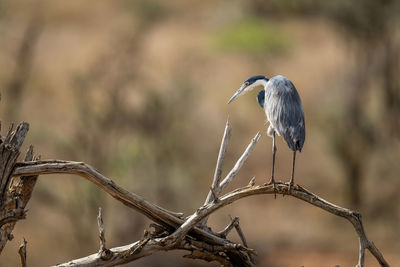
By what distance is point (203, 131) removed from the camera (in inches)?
696

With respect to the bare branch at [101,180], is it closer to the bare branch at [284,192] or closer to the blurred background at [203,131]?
the bare branch at [284,192]

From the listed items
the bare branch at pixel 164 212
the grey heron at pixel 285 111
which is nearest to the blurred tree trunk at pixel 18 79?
the grey heron at pixel 285 111

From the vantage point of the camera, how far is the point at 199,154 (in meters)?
16.9

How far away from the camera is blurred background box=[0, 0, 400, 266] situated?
43.6 ft

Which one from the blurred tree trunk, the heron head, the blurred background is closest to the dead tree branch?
the heron head

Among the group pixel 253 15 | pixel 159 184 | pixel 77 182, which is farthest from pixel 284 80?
pixel 253 15

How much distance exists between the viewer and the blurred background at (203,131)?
13.3 meters

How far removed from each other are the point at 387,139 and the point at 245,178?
3170 millimetres

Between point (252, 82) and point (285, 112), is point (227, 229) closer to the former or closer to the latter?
point (285, 112)

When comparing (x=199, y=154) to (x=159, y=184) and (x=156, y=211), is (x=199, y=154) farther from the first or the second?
(x=156, y=211)

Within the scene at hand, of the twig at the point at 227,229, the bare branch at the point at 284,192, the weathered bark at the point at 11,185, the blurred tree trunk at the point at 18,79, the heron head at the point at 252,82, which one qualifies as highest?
the blurred tree trunk at the point at 18,79

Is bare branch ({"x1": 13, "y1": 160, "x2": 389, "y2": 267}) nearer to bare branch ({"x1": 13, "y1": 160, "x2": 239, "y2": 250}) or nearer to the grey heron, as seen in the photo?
bare branch ({"x1": 13, "y1": 160, "x2": 239, "y2": 250})

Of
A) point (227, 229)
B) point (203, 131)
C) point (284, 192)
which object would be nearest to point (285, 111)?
point (284, 192)

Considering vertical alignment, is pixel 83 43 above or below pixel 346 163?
above
